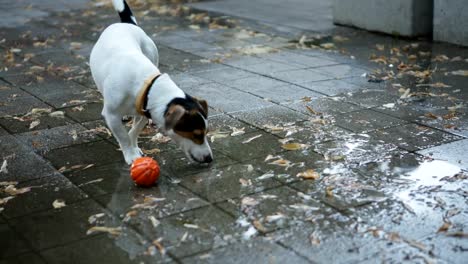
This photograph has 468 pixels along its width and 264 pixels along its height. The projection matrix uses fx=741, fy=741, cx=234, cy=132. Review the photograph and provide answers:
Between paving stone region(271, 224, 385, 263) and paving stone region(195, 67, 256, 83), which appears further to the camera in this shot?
paving stone region(195, 67, 256, 83)

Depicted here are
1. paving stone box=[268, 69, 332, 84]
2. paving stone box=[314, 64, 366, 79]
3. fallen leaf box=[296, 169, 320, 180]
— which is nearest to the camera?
fallen leaf box=[296, 169, 320, 180]

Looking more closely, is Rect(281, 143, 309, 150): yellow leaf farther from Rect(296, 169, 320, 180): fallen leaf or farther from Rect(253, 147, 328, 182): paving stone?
Rect(296, 169, 320, 180): fallen leaf

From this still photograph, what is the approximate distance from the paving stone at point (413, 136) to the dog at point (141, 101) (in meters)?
1.91

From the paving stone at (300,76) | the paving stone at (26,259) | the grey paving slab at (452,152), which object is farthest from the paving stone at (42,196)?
the paving stone at (300,76)

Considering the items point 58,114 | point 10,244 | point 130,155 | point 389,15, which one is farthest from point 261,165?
point 389,15

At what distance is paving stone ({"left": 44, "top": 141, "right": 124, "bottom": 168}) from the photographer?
6.63 metres

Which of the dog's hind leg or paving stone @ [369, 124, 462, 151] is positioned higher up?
the dog's hind leg

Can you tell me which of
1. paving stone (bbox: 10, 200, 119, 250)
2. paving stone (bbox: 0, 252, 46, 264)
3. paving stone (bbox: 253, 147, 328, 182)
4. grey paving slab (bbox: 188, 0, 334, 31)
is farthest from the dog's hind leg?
grey paving slab (bbox: 188, 0, 334, 31)

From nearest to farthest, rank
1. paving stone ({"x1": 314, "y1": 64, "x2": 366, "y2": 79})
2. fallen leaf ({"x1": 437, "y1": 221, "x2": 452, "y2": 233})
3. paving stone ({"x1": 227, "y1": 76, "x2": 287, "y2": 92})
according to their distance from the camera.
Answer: fallen leaf ({"x1": 437, "y1": 221, "x2": 452, "y2": 233})
paving stone ({"x1": 227, "y1": 76, "x2": 287, "y2": 92})
paving stone ({"x1": 314, "y1": 64, "x2": 366, "y2": 79})

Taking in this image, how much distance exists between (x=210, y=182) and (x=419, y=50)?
21.1 ft

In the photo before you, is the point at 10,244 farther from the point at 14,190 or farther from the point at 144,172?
the point at 144,172

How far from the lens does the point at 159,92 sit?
5898mm

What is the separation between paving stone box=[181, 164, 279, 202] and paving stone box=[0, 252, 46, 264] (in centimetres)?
141

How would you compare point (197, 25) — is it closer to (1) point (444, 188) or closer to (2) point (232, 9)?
(2) point (232, 9)
